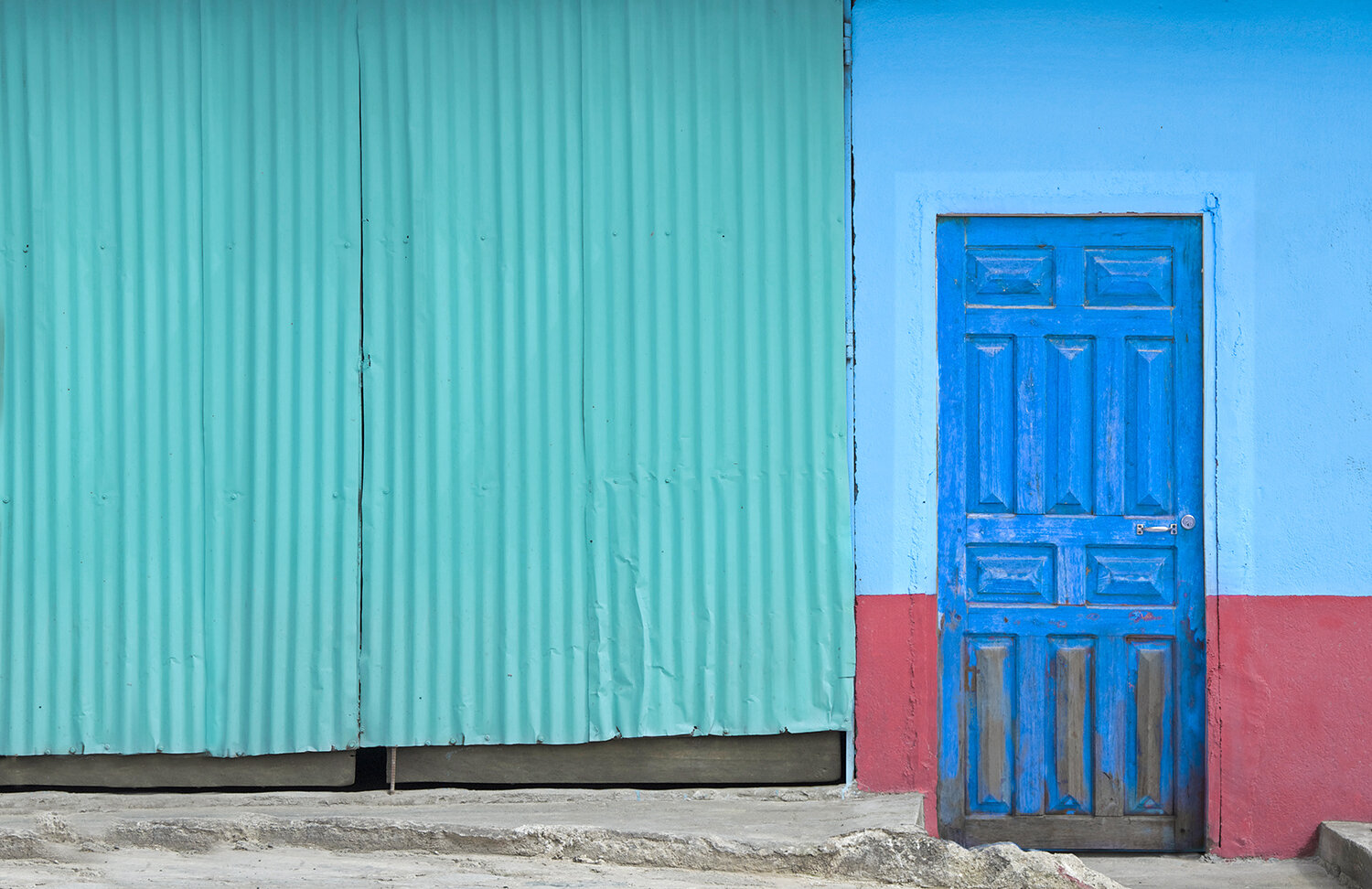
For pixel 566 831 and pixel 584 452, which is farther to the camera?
pixel 584 452

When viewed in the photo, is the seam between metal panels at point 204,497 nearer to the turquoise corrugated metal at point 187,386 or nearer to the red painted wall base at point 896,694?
the turquoise corrugated metal at point 187,386

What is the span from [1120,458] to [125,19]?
171 inches

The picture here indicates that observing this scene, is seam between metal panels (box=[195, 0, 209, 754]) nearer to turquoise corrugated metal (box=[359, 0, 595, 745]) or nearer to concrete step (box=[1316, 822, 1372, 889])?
turquoise corrugated metal (box=[359, 0, 595, 745])

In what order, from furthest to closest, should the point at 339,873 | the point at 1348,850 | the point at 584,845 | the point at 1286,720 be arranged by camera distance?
the point at 1286,720, the point at 1348,850, the point at 584,845, the point at 339,873

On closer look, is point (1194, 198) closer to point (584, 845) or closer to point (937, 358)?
point (937, 358)

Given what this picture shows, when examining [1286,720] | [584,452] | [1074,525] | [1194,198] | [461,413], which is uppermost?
[1194,198]

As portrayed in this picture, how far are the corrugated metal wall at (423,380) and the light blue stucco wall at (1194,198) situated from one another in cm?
22

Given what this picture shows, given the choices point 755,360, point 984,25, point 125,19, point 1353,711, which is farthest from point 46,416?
point 1353,711

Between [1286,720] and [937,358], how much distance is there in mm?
1980

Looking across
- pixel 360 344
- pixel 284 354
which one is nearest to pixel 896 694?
pixel 360 344

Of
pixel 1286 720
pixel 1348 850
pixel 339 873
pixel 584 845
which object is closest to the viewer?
pixel 339 873

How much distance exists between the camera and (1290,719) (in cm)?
427

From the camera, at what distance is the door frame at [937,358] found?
4.28 metres

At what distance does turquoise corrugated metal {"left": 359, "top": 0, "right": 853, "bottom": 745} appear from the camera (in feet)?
14.1
